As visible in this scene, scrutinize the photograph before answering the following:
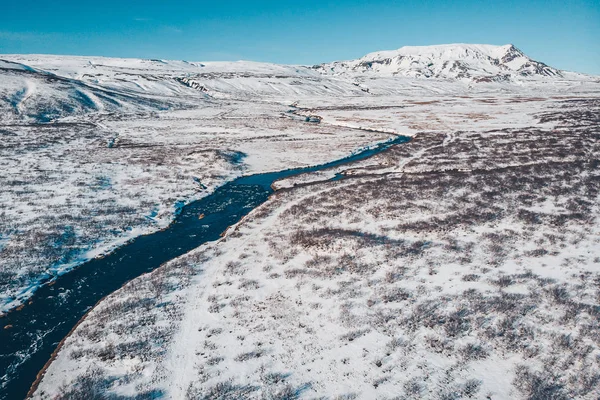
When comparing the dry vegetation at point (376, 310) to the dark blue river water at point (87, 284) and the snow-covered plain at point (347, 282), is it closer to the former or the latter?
the snow-covered plain at point (347, 282)

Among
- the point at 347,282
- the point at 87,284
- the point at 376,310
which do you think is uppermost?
the point at 347,282

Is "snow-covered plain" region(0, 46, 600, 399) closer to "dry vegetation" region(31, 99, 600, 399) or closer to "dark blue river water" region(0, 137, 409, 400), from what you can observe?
"dry vegetation" region(31, 99, 600, 399)

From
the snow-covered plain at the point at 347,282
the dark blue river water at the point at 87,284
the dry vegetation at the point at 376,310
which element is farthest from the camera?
the dark blue river water at the point at 87,284

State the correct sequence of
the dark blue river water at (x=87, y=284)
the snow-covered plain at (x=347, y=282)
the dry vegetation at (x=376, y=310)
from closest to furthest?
1. the dry vegetation at (x=376, y=310)
2. the snow-covered plain at (x=347, y=282)
3. the dark blue river water at (x=87, y=284)

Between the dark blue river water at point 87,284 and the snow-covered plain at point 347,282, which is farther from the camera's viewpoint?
the dark blue river water at point 87,284

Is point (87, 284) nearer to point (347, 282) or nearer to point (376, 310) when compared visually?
point (347, 282)

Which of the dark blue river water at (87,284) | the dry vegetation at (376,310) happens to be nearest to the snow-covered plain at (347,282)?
the dry vegetation at (376,310)

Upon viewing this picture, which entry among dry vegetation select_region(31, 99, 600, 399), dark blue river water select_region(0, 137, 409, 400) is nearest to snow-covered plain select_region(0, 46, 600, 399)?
dry vegetation select_region(31, 99, 600, 399)

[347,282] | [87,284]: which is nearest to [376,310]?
[347,282]
